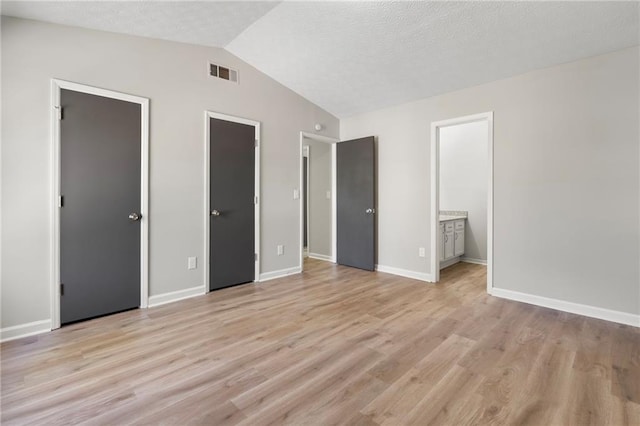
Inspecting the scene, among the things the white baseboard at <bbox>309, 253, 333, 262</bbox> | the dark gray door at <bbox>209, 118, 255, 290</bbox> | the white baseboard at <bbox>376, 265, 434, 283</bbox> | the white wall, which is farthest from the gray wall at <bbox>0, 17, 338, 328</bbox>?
the white wall

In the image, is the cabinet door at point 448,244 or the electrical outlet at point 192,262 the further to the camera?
the cabinet door at point 448,244

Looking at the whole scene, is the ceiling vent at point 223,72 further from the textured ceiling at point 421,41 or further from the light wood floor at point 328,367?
the light wood floor at point 328,367

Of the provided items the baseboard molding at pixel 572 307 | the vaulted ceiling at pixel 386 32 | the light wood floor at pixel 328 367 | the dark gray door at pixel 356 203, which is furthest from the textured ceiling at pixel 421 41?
the light wood floor at pixel 328 367

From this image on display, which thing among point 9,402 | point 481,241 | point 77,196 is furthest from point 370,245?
point 9,402

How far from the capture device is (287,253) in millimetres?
4328

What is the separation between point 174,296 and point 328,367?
212 centimetres

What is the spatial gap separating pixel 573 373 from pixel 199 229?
3543 mm

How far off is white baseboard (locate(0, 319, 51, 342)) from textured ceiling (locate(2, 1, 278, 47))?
8.27 ft

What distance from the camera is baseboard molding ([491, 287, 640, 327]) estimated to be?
266 centimetres

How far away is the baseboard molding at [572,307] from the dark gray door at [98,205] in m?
4.07

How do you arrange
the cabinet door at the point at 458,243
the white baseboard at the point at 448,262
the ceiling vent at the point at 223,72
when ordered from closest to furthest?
1. the ceiling vent at the point at 223,72
2. the white baseboard at the point at 448,262
3. the cabinet door at the point at 458,243

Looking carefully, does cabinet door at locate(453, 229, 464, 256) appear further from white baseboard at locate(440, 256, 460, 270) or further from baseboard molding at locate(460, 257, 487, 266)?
baseboard molding at locate(460, 257, 487, 266)

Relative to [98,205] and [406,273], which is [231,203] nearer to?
[98,205]

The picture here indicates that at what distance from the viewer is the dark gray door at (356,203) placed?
15.0ft
